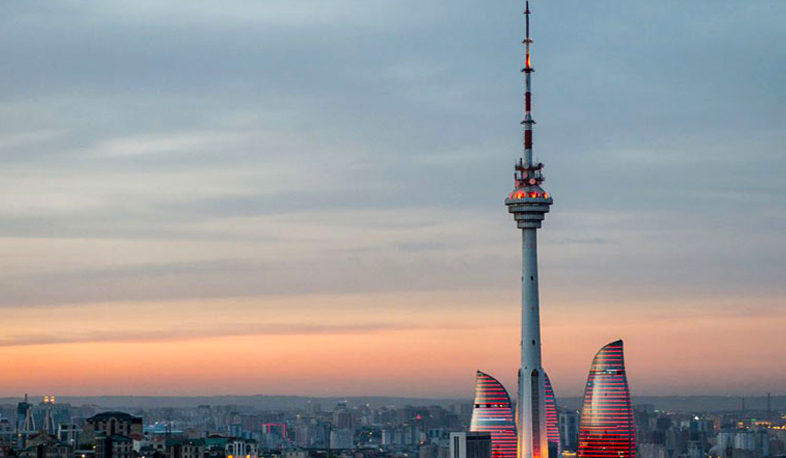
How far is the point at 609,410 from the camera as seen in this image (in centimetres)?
15638

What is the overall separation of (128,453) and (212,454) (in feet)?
27.1

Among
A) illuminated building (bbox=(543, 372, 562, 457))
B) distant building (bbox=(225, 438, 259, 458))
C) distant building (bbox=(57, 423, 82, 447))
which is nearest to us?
illuminated building (bbox=(543, 372, 562, 457))

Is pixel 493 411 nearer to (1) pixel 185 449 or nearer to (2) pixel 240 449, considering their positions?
(2) pixel 240 449

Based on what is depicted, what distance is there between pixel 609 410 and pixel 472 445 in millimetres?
13744

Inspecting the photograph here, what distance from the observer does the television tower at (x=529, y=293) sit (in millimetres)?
118375

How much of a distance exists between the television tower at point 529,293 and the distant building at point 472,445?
96.6 ft

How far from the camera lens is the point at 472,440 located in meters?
156

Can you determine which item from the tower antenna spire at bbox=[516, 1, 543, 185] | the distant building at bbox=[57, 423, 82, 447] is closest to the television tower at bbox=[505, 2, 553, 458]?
the tower antenna spire at bbox=[516, 1, 543, 185]

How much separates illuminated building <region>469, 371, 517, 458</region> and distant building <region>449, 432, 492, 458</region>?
1.57 metres

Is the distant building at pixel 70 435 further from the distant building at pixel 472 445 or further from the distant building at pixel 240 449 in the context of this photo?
the distant building at pixel 472 445

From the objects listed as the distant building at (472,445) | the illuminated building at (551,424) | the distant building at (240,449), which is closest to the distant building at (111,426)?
the distant building at (240,449)

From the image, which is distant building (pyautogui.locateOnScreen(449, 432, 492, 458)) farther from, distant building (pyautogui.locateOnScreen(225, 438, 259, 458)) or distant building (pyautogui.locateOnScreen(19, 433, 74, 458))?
distant building (pyautogui.locateOnScreen(19, 433, 74, 458))

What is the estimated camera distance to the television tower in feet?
388

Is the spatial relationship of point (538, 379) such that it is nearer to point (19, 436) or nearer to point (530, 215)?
point (530, 215)
